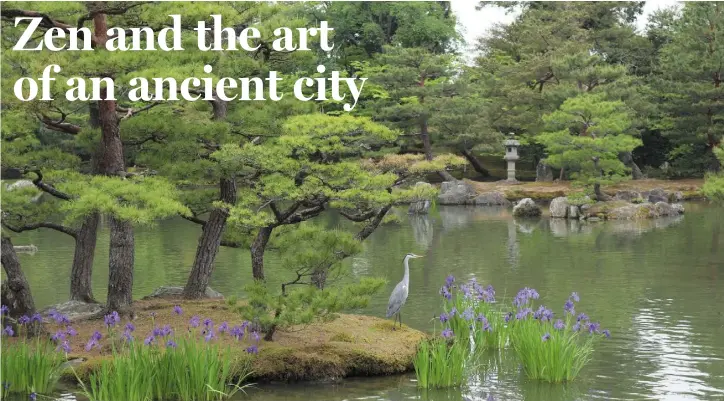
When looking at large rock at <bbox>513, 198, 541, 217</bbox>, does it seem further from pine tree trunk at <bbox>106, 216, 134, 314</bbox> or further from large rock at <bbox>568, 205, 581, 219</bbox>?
pine tree trunk at <bbox>106, 216, 134, 314</bbox>

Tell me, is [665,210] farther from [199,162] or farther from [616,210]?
[199,162]

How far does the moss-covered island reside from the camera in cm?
913

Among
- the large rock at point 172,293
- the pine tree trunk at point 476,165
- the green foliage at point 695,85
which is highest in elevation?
the green foliage at point 695,85

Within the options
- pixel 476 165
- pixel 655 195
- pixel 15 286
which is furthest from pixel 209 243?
pixel 476 165

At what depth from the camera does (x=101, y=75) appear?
9664mm

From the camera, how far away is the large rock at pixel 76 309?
11.0 m

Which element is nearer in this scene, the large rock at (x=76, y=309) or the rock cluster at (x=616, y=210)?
the large rock at (x=76, y=309)

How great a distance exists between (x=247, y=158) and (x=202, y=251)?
2105 mm

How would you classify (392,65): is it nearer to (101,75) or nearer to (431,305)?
(431,305)

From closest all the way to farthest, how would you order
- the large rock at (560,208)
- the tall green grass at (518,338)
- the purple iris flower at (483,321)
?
Answer: the tall green grass at (518,338)
the purple iris flower at (483,321)
the large rock at (560,208)

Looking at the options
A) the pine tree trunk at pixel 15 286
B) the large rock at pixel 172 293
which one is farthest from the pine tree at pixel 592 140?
the pine tree trunk at pixel 15 286

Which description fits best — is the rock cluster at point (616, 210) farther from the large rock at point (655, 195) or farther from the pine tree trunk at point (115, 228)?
the pine tree trunk at point (115, 228)

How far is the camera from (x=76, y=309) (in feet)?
37.2

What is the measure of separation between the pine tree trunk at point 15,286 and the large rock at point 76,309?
3.58 ft
